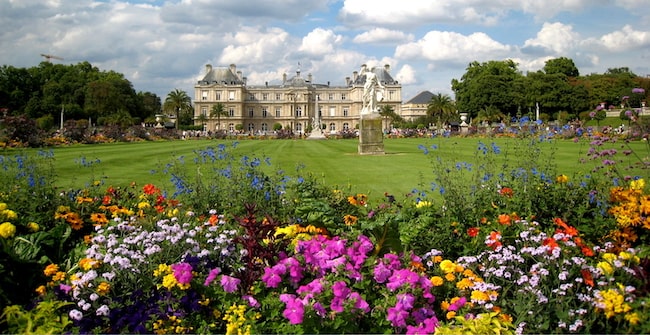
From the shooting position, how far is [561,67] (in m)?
75.8

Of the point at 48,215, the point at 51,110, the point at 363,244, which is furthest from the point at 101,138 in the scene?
the point at 51,110

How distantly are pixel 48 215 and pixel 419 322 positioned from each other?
3.89 meters

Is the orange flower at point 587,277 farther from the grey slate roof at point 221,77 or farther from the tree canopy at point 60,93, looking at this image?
the grey slate roof at point 221,77

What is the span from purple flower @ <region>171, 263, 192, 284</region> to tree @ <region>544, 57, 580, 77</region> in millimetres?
79035

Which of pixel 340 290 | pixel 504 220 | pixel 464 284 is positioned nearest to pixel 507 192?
pixel 504 220

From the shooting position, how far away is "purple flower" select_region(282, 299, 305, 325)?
11.3ft

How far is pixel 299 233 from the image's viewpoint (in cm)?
509

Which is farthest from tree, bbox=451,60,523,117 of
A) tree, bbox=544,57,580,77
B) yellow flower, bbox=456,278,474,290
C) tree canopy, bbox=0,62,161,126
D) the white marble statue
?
yellow flower, bbox=456,278,474,290

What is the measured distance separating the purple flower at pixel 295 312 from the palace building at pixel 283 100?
355 ft

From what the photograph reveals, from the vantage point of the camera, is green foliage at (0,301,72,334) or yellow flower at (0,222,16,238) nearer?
green foliage at (0,301,72,334)

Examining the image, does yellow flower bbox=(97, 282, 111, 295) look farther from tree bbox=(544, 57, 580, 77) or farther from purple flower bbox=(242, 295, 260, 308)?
tree bbox=(544, 57, 580, 77)

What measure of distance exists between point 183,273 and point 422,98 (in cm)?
13915

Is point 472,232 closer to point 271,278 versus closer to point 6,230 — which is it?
point 271,278

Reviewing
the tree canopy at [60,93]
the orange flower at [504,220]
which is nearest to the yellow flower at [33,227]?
the orange flower at [504,220]
